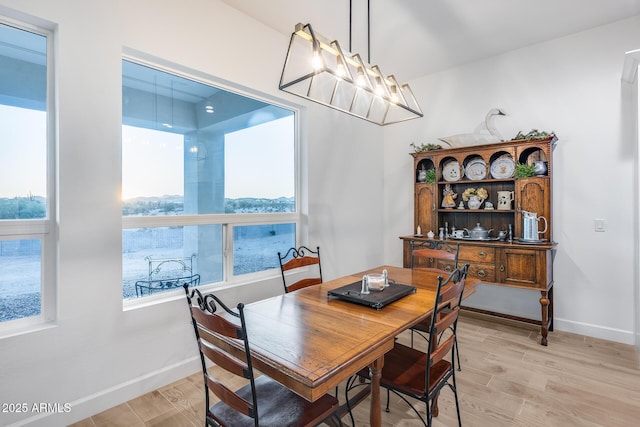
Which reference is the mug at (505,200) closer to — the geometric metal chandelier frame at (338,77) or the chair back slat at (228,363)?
the geometric metal chandelier frame at (338,77)

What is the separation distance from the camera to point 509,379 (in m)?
2.44

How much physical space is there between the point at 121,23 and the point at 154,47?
0.74ft

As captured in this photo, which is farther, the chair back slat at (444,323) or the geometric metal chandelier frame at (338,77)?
the geometric metal chandelier frame at (338,77)

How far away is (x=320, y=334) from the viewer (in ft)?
4.73

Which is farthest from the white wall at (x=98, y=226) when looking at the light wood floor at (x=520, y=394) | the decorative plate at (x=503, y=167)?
the decorative plate at (x=503, y=167)

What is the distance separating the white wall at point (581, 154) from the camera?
3053 mm

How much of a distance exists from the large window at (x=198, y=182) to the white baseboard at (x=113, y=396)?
58 cm

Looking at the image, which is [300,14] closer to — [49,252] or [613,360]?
[49,252]

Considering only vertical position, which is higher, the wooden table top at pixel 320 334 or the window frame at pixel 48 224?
the window frame at pixel 48 224

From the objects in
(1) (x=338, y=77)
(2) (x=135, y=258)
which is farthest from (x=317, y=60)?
(2) (x=135, y=258)

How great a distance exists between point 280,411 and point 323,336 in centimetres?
37

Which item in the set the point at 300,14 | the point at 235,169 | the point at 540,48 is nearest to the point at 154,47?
the point at 235,169

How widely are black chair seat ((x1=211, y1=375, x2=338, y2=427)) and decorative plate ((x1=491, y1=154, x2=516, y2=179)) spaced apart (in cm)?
306

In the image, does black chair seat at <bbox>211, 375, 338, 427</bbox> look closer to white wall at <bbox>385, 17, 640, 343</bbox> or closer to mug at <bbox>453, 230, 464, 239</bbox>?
mug at <bbox>453, 230, 464, 239</bbox>
